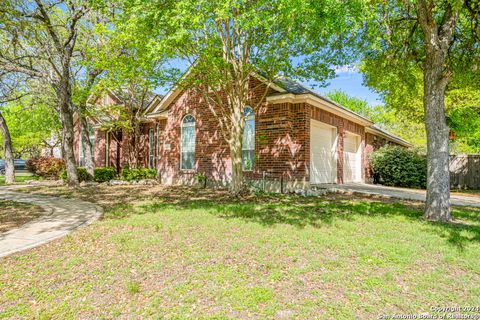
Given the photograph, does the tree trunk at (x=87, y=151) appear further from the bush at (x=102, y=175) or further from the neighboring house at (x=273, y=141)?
the neighboring house at (x=273, y=141)

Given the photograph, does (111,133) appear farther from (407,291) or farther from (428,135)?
(407,291)

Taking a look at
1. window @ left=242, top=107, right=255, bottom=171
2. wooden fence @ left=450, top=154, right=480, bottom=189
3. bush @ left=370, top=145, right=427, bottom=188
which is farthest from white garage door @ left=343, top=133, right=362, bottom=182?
wooden fence @ left=450, top=154, right=480, bottom=189

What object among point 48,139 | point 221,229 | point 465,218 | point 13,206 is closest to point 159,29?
point 221,229

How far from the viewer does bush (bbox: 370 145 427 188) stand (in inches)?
591

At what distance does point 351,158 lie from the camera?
598 inches

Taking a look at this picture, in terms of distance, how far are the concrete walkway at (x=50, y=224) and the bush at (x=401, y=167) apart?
537 inches

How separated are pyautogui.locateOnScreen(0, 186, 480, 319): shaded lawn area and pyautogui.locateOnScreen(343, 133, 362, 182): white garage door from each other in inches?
328

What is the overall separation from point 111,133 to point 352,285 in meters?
18.3

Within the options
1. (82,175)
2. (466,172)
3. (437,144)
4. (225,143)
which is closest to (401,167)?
(466,172)

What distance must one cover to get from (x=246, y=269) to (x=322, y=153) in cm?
933

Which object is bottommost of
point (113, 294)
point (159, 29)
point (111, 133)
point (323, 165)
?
point (113, 294)

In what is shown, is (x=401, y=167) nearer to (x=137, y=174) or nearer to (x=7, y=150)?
(x=137, y=174)

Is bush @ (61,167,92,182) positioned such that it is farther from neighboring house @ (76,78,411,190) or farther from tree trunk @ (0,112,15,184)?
neighboring house @ (76,78,411,190)

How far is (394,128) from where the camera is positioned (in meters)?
36.4
